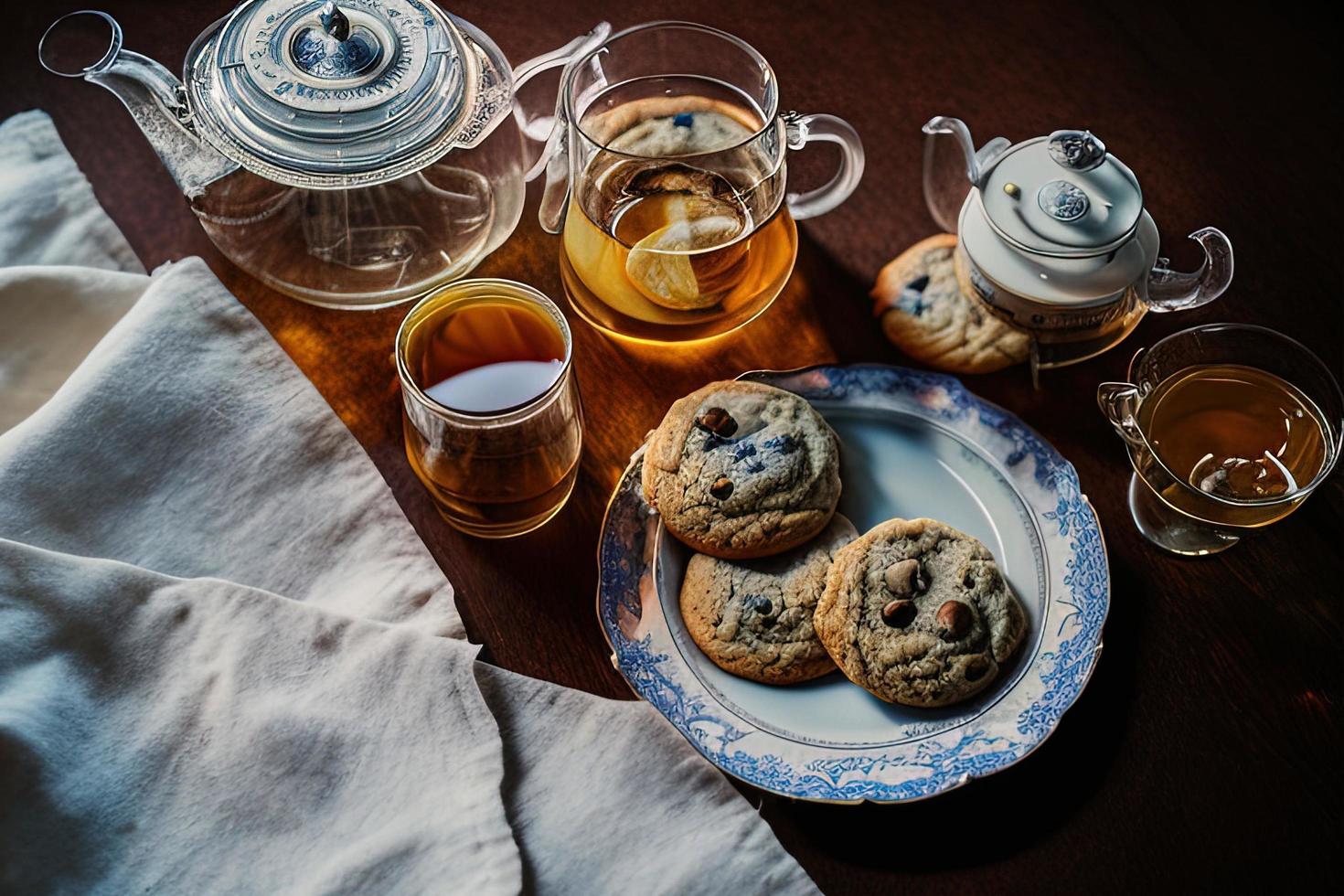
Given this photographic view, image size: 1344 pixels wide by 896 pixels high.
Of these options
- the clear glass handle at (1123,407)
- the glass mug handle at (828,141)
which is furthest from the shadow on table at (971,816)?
the glass mug handle at (828,141)

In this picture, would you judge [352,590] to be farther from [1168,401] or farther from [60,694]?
[1168,401]

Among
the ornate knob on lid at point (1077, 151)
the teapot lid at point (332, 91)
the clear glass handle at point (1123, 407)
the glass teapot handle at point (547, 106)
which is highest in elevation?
the teapot lid at point (332, 91)

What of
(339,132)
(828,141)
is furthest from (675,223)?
(339,132)

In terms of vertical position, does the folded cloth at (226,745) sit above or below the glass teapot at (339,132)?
below

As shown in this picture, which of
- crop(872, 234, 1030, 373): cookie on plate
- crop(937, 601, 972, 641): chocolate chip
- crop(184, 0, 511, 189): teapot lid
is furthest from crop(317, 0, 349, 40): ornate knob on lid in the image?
crop(937, 601, 972, 641): chocolate chip

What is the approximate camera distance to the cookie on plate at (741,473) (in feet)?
2.93

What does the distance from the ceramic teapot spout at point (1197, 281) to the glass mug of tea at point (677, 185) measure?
25 cm

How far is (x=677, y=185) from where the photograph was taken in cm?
97

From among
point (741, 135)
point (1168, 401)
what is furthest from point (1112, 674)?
point (741, 135)

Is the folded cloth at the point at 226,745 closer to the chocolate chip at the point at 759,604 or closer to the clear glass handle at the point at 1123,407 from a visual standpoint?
the chocolate chip at the point at 759,604

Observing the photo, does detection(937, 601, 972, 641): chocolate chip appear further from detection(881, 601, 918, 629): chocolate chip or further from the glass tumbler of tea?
the glass tumbler of tea

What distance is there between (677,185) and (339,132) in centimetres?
26

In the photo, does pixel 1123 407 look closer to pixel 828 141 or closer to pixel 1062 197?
pixel 1062 197

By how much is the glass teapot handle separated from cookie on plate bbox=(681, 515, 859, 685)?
376 millimetres
